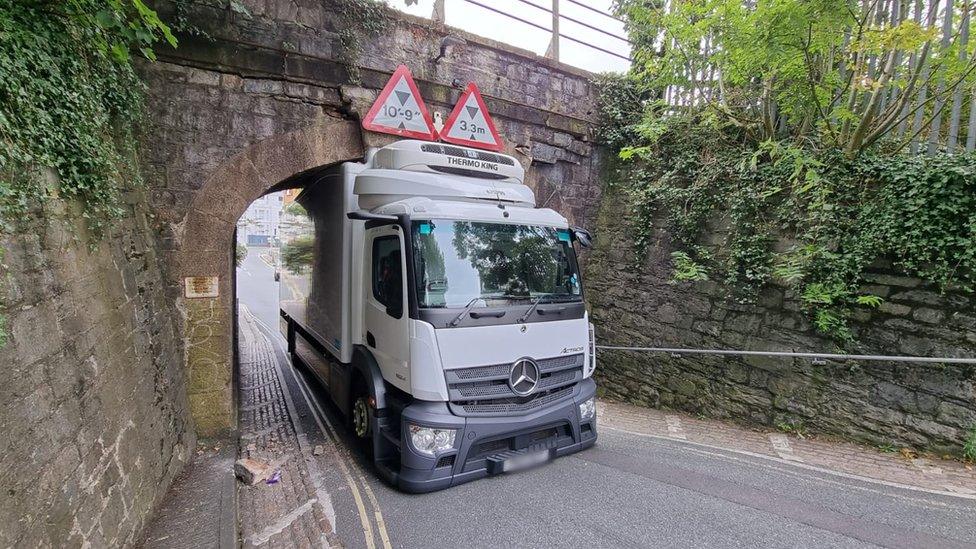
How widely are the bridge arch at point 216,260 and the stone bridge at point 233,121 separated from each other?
0.01m

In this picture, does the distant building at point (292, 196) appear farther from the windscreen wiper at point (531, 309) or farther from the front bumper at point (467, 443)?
the front bumper at point (467, 443)

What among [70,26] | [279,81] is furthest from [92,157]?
[279,81]

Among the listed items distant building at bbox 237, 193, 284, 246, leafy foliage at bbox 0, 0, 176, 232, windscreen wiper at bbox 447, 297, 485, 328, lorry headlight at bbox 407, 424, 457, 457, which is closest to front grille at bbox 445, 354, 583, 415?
lorry headlight at bbox 407, 424, 457, 457

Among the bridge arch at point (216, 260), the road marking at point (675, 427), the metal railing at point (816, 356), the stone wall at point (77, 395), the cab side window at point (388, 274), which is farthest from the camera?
the road marking at point (675, 427)

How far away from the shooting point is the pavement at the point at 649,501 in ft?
9.94

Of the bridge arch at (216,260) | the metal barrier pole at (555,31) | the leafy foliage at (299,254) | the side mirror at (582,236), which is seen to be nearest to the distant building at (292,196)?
the leafy foliage at (299,254)

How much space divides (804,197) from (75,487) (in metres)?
6.60

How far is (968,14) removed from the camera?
180 inches

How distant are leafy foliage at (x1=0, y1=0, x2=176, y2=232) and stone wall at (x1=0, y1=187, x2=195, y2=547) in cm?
22

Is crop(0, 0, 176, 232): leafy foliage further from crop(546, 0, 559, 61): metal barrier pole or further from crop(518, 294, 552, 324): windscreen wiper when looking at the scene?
crop(546, 0, 559, 61): metal barrier pole

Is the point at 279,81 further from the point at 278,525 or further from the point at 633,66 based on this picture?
the point at 633,66

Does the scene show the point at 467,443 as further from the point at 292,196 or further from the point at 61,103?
the point at 292,196

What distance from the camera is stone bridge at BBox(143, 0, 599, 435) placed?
15.8 ft

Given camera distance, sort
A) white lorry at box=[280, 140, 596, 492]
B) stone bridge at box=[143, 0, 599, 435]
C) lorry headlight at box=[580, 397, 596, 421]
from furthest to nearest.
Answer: stone bridge at box=[143, 0, 599, 435] < lorry headlight at box=[580, 397, 596, 421] < white lorry at box=[280, 140, 596, 492]
